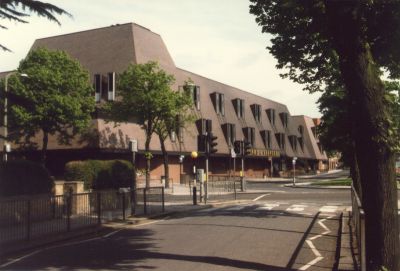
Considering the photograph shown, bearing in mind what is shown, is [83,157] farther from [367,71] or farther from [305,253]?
[367,71]

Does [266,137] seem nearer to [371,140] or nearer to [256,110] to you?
[256,110]

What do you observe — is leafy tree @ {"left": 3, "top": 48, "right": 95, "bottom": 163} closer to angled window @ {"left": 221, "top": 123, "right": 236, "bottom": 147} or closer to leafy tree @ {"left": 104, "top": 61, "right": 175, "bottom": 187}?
leafy tree @ {"left": 104, "top": 61, "right": 175, "bottom": 187}

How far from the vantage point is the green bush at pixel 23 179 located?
18.2m

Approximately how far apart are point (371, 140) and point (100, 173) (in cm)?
1879

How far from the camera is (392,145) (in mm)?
7520

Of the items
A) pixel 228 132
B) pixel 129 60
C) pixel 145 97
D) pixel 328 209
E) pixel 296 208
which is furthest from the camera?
pixel 228 132

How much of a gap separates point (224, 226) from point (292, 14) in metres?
8.61

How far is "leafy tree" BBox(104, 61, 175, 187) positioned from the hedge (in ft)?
46.2

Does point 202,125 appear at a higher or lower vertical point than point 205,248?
higher

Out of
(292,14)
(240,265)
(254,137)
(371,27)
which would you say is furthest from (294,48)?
(254,137)

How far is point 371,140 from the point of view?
7570 millimetres

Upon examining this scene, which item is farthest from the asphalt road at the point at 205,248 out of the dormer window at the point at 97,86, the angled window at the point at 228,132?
the angled window at the point at 228,132

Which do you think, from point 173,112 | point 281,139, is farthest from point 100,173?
point 281,139

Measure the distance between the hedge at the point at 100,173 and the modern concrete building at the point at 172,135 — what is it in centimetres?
1758
